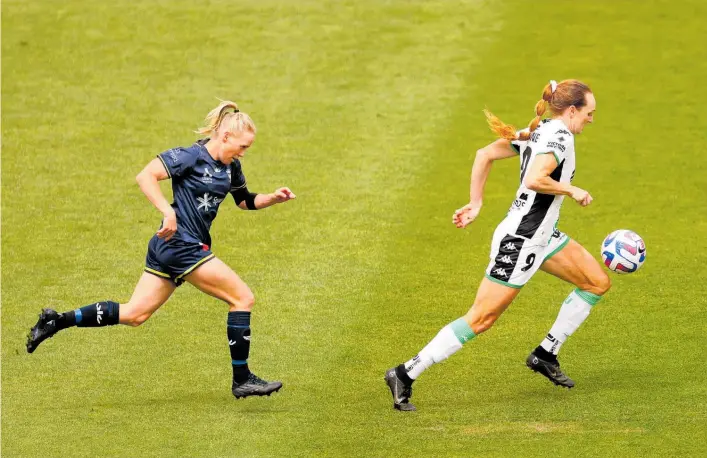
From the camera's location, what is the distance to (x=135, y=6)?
67.5ft

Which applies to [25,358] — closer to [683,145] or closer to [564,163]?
[564,163]

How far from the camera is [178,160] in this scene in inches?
401

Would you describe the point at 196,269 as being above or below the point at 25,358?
above

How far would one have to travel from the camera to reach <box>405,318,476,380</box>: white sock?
33.3 feet

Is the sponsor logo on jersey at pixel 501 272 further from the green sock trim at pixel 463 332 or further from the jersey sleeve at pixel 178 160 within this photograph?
the jersey sleeve at pixel 178 160

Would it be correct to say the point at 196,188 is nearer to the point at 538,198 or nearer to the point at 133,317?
the point at 133,317

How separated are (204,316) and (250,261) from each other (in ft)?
4.97

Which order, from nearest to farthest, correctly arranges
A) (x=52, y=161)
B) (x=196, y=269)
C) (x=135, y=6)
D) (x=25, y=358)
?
(x=196, y=269) < (x=25, y=358) < (x=52, y=161) < (x=135, y=6)

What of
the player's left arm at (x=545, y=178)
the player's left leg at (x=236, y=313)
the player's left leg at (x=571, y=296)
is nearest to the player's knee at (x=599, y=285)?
the player's left leg at (x=571, y=296)

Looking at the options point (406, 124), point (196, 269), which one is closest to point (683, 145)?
point (406, 124)

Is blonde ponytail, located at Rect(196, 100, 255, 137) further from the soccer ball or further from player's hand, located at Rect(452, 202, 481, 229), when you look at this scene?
the soccer ball

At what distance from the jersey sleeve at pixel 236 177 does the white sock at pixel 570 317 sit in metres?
2.62

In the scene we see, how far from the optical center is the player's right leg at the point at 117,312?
10.4 metres

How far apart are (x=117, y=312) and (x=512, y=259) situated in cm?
295
